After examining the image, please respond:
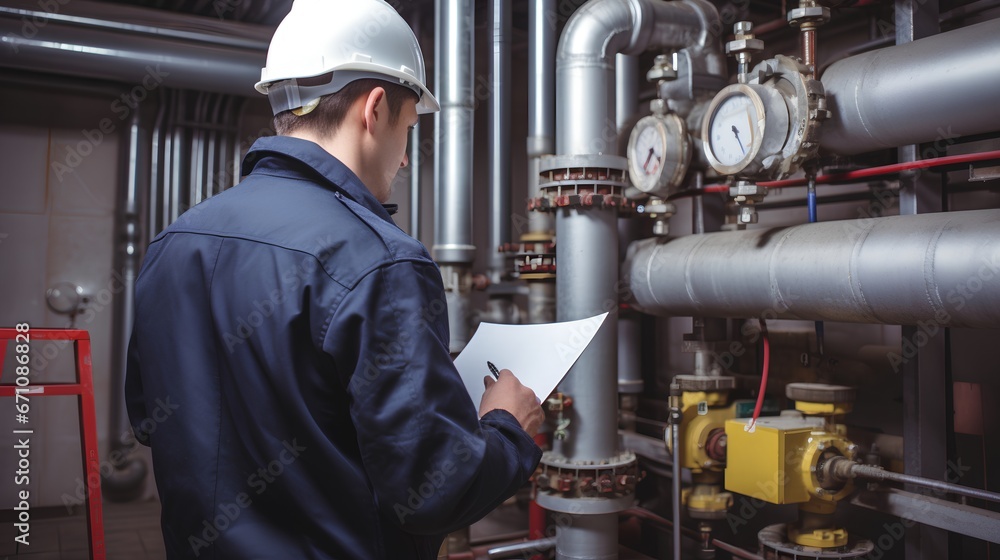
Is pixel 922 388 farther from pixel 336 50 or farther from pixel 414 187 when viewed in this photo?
pixel 414 187

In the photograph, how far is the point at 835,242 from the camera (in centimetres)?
179

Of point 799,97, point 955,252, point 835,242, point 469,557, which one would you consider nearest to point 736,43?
point 799,97

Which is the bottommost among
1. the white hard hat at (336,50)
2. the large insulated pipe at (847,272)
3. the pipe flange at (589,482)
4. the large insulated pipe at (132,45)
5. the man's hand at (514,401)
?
the pipe flange at (589,482)

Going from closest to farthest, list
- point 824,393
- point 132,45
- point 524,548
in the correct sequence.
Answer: point 824,393 → point 524,548 → point 132,45

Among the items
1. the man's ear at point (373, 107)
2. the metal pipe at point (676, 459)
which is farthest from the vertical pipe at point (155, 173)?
the man's ear at point (373, 107)

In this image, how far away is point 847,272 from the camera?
1.74m

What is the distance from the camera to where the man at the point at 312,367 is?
797 mm

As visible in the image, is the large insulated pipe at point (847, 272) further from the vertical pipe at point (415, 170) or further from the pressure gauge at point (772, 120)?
the vertical pipe at point (415, 170)

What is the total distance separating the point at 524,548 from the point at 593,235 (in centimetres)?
107

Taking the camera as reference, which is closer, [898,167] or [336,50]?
[336,50]

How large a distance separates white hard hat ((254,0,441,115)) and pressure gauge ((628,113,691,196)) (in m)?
1.27

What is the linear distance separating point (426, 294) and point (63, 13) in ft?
9.51

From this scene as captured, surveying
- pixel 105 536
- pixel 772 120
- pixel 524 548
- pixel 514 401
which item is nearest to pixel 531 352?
pixel 514 401

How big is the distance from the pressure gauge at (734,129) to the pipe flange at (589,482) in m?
0.92
